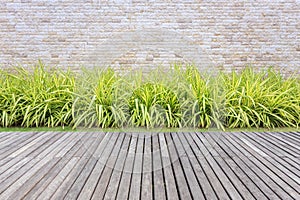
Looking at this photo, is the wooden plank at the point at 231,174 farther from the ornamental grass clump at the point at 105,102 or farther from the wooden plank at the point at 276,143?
the ornamental grass clump at the point at 105,102

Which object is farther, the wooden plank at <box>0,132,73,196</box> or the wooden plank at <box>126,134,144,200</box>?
the wooden plank at <box>0,132,73,196</box>

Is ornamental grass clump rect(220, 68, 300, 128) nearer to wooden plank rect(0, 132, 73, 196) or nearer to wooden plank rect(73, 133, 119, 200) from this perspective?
wooden plank rect(73, 133, 119, 200)

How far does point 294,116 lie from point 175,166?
2.33 m

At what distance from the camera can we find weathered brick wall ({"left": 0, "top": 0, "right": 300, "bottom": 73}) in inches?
156

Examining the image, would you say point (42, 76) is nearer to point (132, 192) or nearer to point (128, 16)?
point (128, 16)

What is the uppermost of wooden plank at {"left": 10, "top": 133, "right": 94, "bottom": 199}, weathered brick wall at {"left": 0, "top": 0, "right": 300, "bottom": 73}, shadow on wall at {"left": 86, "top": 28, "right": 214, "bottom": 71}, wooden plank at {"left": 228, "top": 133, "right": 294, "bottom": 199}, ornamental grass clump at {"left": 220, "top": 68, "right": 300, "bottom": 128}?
weathered brick wall at {"left": 0, "top": 0, "right": 300, "bottom": 73}

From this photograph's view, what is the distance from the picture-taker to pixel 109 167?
1622mm

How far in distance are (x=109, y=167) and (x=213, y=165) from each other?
2.41 feet

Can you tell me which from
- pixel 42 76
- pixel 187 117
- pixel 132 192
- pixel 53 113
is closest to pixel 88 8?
pixel 42 76

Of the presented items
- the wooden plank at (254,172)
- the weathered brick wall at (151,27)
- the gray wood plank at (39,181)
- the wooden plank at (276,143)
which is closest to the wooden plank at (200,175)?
the wooden plank at (254,172)

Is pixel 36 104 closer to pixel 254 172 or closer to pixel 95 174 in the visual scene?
pixel 95 174

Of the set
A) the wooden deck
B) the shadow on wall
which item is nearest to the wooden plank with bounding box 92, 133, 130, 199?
the wooden deck

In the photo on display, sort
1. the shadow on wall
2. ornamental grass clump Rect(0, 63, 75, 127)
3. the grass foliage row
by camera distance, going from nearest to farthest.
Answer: the shadow on wall → the grass foliage row → ornamental grass clump Rect(0, 63, 75, 127)

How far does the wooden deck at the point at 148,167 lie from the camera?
1316mm
